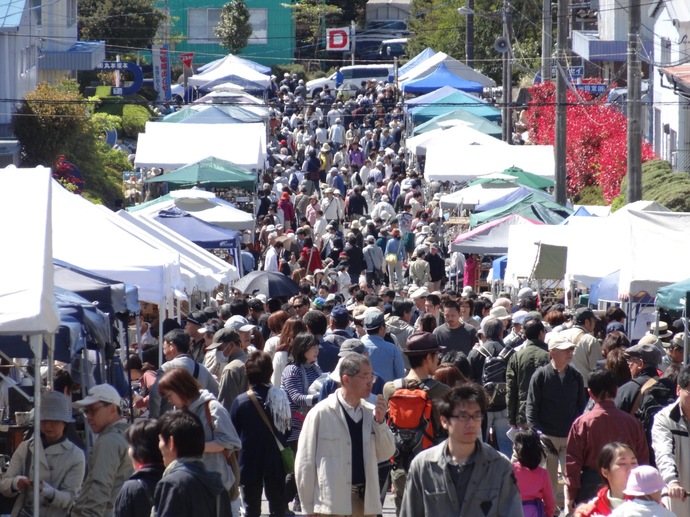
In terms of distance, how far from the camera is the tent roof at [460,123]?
34562mm

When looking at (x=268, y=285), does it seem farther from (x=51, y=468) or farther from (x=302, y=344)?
(x=51, y=468)

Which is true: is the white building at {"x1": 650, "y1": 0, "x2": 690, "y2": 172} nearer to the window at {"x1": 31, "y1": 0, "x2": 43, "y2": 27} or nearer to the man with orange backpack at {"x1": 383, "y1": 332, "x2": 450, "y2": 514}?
the man with orange backpack at {"x1": 383, "y1": 332, "x2": 450, "y2": 514}

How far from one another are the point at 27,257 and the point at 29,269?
184 millimetres

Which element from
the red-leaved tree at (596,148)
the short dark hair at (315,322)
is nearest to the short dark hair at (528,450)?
the short dark hair at (315,322)

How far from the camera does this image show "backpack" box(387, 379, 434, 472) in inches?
312

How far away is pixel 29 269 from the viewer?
290 inches

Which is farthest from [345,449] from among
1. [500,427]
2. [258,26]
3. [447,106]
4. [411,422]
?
[258,26]

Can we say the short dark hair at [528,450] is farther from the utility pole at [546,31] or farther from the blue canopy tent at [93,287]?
the utility pole at [546,31]

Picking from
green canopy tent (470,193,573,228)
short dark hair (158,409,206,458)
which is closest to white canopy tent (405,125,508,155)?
green canopy tent (470,193,573,228)

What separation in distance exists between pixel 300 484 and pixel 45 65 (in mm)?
36875

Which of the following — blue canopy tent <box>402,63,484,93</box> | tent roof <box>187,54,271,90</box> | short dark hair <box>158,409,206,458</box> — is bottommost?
short dark hair <box>158,409,206,458</box>

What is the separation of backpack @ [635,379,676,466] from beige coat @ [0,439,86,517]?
144 inches

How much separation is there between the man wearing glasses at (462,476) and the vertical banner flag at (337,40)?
67757 mm

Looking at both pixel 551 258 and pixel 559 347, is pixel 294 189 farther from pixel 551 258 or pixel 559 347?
pixel 559 347
